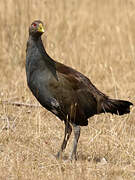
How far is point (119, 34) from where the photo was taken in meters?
10.6

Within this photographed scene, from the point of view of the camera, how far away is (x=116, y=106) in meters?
5.91

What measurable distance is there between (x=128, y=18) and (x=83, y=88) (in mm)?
5021

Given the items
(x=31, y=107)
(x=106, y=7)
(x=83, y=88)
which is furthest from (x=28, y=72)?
(x=106, y=7)

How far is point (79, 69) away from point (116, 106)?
3183 millimetres

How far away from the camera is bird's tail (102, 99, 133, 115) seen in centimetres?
586

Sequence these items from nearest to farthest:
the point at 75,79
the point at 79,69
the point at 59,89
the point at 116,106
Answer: the point at 59,89
the point at 75,79
the point at 116,106
the point at 79,69

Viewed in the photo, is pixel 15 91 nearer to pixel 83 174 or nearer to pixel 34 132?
pixel 34 132

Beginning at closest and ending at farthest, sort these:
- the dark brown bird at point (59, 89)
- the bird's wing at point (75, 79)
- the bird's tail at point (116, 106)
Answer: the dark brown bird at point (59, 89) < the bird's wing at point (75, 79) < the bird's tail at point (116, 106)

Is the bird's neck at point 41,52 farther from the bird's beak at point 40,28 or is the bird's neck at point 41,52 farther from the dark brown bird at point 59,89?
the bird's beak at point 40,28

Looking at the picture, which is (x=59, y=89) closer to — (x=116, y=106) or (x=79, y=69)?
(x=116, y=106)

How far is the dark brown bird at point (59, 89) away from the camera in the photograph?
5.46 m

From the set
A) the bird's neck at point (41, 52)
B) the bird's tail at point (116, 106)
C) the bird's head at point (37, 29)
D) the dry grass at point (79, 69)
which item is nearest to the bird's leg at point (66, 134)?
the dry grass at point (79, 69)

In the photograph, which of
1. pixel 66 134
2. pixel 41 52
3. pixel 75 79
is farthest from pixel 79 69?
pixel 41 52

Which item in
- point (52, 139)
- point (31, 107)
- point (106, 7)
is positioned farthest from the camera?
point (106, 7)
